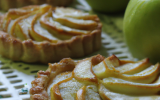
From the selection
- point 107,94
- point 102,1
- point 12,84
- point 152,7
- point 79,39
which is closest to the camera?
point 107,94

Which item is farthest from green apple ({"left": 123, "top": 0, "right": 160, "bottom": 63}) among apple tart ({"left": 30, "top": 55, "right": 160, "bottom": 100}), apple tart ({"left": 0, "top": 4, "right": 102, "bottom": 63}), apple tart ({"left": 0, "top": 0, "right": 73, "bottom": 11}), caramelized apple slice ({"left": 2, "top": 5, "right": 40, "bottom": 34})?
apple tart ({"left": 0, "top": 0, "right": 73, "bottom": 11})

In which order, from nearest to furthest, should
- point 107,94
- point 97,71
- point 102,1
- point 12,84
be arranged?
1. point 107,94
2. point 97,71
3. point 12,84
4. point 102,1

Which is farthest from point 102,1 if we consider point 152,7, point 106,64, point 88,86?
point 88,86

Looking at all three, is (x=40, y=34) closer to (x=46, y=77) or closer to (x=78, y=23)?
(x=78, y=23)

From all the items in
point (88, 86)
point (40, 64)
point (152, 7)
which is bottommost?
point (88, 86)

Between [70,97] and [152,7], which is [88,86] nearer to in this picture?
[70,97]

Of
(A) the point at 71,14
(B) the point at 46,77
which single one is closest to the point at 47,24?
(A) the point at 71,14

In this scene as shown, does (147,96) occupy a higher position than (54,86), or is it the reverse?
(54,86)
